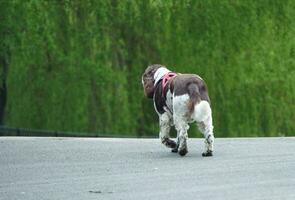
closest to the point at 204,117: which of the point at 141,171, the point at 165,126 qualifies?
the point at 165,126

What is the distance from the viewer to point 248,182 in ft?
32.7

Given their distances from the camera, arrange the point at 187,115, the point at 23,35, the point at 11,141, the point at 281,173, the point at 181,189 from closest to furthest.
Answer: the point at 181,189
the point at 281,173
the point at 187,115
the point at 11,141
the point at 23,35

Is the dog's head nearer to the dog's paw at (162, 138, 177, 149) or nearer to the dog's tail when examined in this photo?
the dog's paw at (162, 138, 177, 149)

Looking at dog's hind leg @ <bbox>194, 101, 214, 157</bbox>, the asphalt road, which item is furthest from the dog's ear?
dog's hind leg @ <bbox>194, 101, 214, 157</bbox>

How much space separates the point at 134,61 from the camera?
27.3 metres

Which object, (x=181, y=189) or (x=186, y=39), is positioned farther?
(x=186, y=39)

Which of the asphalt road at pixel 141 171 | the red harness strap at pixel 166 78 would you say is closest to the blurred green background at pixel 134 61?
the asphalt road at pixel 141 171

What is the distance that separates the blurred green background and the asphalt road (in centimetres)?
1131

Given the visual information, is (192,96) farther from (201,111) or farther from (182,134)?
(182,134)

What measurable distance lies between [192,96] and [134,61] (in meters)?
15.1

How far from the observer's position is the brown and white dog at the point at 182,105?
40.3 ft

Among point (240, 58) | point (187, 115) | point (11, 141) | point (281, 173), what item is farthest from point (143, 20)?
point (281, 173)

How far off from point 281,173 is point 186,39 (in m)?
16.7

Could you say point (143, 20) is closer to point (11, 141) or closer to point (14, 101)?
point (14, 101)
